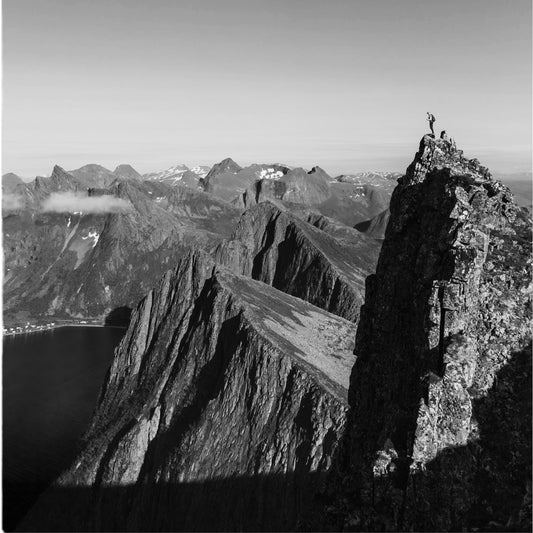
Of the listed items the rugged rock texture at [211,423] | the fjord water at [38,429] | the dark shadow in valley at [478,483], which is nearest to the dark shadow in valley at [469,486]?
the dark shadow in valley at [478,483]

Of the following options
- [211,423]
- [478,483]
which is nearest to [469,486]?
[478,483]

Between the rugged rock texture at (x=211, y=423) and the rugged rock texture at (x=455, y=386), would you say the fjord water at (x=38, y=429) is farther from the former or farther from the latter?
the rugged rock texture at (x=455, y=386)

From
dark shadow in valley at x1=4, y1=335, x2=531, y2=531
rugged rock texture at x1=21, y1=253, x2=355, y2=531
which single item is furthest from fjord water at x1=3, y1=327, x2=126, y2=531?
dark shadow in valley at x1=4, y1=335, x2=531, y2=531

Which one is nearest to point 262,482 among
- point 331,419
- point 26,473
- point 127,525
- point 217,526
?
point 217,526

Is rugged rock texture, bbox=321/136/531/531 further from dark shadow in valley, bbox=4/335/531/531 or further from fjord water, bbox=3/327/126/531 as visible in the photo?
fjord water, bbox=3/327/126/531

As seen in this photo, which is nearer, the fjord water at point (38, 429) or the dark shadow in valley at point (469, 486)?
the dark shadow in valley at point (469, 486)

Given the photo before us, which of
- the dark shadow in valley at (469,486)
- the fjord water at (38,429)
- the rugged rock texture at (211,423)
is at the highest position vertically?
the dark shadow in valley at (469,486)

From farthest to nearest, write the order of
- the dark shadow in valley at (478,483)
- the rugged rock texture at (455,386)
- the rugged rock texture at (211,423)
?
the rugged rock texture at (211,423) → the rugged rock texture at (455,386) → the dark shadow in valley at (478,483)
